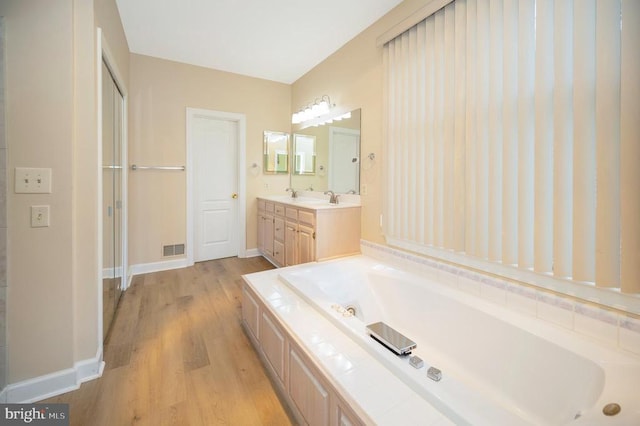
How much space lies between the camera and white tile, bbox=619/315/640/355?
1.16 metres

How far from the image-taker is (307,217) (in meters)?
2.73

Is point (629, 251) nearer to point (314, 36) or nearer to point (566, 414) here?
point (566, 414)

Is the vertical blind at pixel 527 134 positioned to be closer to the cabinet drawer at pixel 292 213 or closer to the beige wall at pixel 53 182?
the cabinet drawer at pixel 292 213

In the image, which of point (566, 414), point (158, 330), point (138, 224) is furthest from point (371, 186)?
point (138, 224)

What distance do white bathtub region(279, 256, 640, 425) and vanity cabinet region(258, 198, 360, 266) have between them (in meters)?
0.45

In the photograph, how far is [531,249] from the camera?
4.90ft

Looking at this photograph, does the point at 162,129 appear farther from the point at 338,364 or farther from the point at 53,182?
the point at 338,364

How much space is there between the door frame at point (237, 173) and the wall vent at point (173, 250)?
0.27 ft

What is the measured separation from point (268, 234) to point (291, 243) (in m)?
0.73

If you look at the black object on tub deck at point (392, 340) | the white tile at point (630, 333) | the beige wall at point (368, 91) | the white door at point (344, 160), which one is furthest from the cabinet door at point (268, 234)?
the white tile at point (630, 333)

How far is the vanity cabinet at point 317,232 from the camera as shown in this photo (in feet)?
8.59

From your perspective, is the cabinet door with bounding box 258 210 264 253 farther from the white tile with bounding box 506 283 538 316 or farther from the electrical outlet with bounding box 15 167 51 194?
the white tile with bounding box 506 283 538 316

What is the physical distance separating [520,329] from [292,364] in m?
1.12

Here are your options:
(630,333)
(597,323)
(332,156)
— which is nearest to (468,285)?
(597,323)
